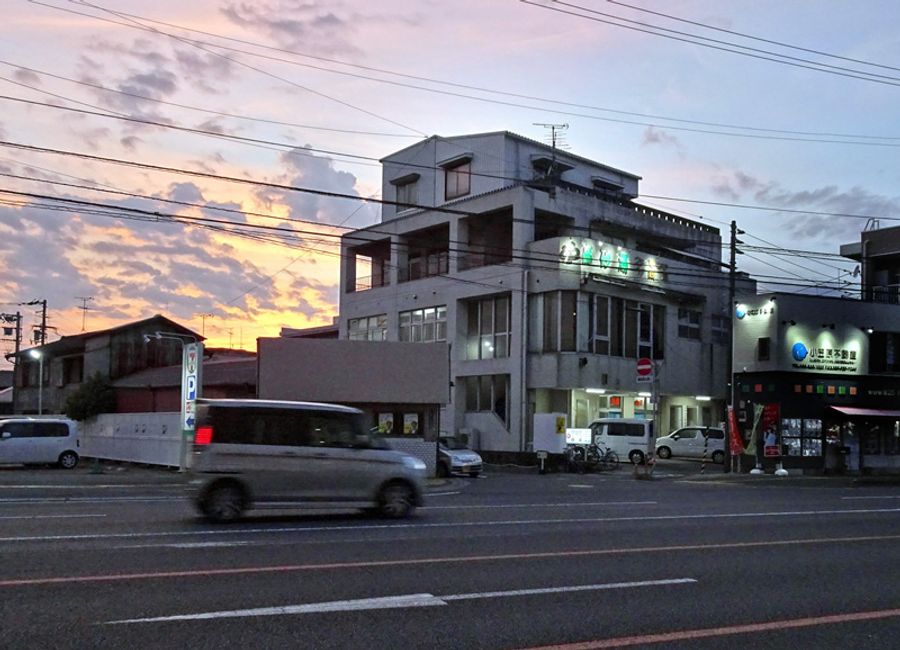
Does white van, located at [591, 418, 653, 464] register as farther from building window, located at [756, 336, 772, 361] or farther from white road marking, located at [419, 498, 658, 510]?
white road marking, located at [419, 498, 658, 510]

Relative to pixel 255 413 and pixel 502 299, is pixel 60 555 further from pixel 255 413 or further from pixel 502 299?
pixel 502 299

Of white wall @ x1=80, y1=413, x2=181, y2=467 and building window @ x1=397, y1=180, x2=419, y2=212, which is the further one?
building window @ x1=397, y1=180, x2=419, y2=212

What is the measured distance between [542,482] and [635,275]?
17.1 m

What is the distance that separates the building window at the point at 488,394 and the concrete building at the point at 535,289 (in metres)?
0.07

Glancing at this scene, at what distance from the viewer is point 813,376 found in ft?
112

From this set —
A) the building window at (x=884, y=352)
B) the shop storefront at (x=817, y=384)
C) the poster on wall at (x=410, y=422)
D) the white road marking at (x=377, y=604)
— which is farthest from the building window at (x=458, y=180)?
the white road marking at (x=377, y=604)

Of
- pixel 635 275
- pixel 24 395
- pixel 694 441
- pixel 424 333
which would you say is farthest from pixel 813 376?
pixel 24 395

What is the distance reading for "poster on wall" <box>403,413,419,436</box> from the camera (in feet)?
91.8

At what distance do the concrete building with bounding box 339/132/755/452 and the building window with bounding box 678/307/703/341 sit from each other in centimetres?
10

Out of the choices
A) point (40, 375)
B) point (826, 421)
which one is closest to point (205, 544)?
point (826, 421)

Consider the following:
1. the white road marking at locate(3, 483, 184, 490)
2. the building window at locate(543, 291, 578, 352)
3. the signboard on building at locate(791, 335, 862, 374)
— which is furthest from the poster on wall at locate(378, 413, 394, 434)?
the signboard on building at locate(791, 335, 862, 374)

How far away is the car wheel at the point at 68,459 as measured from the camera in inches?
1240

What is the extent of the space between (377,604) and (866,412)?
104ft

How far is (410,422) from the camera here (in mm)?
28016
